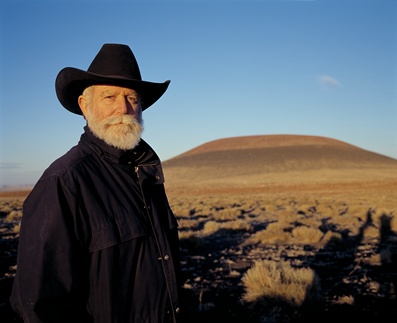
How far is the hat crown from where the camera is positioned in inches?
93.6

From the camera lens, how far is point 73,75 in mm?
2365

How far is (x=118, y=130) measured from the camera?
2.29m

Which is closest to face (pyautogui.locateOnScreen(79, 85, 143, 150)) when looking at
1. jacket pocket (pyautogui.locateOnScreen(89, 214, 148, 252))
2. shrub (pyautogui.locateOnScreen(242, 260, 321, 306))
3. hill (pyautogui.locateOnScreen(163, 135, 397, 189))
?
jacket pocket (pyautogui.locateOnScreen(89, 214, 148, 252))

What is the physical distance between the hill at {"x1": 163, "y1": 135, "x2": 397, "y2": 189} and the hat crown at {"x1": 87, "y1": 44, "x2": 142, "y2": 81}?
6066 cm

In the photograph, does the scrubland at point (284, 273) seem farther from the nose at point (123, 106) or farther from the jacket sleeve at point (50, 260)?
the nose at point (123, 106)

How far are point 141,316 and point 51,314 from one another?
18.9 inches

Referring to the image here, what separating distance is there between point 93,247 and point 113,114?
91 centimetres

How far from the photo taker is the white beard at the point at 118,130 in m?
2.24

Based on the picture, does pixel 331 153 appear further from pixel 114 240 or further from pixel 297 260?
pixel 114 240

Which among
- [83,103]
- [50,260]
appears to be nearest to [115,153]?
[83,103]

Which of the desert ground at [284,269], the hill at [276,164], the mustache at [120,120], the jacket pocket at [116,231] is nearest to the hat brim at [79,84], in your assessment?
the mustache at [120,120]

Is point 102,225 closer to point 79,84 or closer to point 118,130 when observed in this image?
point 118,130

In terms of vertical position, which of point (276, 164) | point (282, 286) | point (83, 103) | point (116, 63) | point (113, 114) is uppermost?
point (276, 164)

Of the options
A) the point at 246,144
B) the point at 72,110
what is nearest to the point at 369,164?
the point at 246,144
